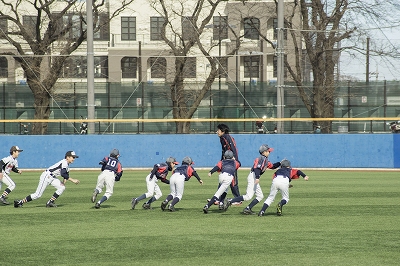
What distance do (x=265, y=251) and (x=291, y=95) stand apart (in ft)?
97.3

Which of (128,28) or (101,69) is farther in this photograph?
(128,28)

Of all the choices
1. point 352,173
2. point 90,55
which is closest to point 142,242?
point 352,173

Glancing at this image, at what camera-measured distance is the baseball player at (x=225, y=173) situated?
51.1 ft

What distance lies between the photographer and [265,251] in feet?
36.1

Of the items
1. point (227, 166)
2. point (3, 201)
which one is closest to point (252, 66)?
point (3, 201)

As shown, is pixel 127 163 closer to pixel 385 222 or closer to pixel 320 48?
pixel 320 48

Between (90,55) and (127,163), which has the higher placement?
(90,55)

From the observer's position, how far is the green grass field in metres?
10.5

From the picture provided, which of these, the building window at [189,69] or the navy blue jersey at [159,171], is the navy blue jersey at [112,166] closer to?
the navy blue jersey at [159,171]

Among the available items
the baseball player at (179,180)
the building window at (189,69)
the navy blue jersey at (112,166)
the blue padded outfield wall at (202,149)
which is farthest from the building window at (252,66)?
the baseball player at (179,180)

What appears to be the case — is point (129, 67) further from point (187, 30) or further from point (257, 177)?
point (257, 177)

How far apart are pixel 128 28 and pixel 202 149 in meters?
31.8

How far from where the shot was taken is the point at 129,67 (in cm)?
5906

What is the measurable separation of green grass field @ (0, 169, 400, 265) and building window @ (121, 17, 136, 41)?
42.2 m
